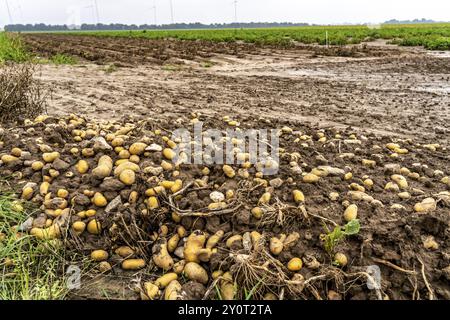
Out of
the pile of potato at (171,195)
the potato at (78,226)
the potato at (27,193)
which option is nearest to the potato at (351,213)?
the pile of potato at (171,195)

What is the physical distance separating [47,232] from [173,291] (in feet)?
3.21

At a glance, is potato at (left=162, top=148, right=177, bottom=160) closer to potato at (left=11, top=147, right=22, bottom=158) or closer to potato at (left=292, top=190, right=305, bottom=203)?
potato at (left=292, top=190, right=305, bottom=203)

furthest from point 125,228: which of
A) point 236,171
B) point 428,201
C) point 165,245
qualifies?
point 428,201

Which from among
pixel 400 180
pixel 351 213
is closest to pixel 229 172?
pixel 351 213

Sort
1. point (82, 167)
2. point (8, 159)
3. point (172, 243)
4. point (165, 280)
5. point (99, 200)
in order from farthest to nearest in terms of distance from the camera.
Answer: point (8, 159), point (82, 167), point (99, 200), point (172, 243), point (165, 280)

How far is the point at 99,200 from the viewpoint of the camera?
2.61 m

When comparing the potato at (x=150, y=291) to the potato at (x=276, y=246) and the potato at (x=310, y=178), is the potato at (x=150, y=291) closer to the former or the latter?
the potato at (x=276, y=246)

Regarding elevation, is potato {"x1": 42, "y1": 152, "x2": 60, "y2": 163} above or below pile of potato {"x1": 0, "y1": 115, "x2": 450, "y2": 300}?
above

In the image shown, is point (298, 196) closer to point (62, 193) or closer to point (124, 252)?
point (124, 252)

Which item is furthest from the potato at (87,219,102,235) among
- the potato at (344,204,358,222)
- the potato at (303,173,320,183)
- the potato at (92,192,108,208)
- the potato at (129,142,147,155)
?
the potato at (344,204,358,222)

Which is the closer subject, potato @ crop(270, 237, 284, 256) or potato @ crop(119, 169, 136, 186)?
potato @ crop(270, 237, 284, 256)

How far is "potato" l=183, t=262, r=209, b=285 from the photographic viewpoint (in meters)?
2.17

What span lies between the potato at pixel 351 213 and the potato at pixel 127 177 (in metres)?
1.44

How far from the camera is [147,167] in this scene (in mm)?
2809
